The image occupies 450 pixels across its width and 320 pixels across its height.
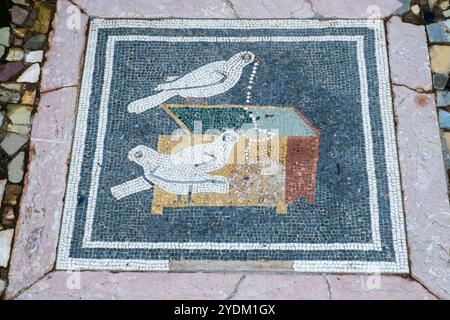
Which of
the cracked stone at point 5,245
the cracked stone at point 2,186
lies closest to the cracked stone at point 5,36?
the cracked stone at point 2,186

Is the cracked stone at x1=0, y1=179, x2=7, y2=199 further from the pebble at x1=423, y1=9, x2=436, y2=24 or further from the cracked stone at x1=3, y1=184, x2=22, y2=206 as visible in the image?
the pebble at x1=423, y1=9, x2=436, y2=24

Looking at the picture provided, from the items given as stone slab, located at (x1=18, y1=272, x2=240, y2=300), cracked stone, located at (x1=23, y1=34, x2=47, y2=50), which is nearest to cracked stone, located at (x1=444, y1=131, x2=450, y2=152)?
stone slab, located at (x1=18, y1=272, x2=240, y2=300)

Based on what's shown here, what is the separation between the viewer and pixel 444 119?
4.46 m

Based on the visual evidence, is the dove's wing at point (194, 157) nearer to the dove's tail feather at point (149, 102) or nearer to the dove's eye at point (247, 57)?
the dove's tail feather at point (149, 102)

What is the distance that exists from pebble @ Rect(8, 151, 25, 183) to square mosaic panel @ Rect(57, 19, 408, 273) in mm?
382

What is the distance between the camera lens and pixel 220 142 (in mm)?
4344

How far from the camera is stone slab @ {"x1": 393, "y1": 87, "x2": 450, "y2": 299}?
3.97 meters

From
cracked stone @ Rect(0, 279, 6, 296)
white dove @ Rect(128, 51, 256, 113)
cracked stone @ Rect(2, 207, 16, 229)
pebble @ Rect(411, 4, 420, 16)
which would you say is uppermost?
pebble @ Rect(411, 4, 420, 16)

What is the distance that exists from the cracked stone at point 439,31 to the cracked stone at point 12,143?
331 cm

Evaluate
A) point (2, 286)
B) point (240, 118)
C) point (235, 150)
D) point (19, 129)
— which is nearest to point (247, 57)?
point (240, 118)

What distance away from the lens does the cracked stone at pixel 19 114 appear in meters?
4.52

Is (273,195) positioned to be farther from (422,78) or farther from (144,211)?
(422,78)

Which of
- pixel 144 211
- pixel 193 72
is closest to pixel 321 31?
pixel 193 72

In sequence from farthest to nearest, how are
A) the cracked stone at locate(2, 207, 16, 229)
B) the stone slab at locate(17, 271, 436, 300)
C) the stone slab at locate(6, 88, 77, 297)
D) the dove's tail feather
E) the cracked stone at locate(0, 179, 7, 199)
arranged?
the dove's tail feather < the cracked stone at locate(0, 179, 7, 199) < the cracked stone at locate(2, 207, 16, 229) < the stone slab at locate(6, 88, 77, 297) < the stone slab at locate(17, 271, 436, 300)
